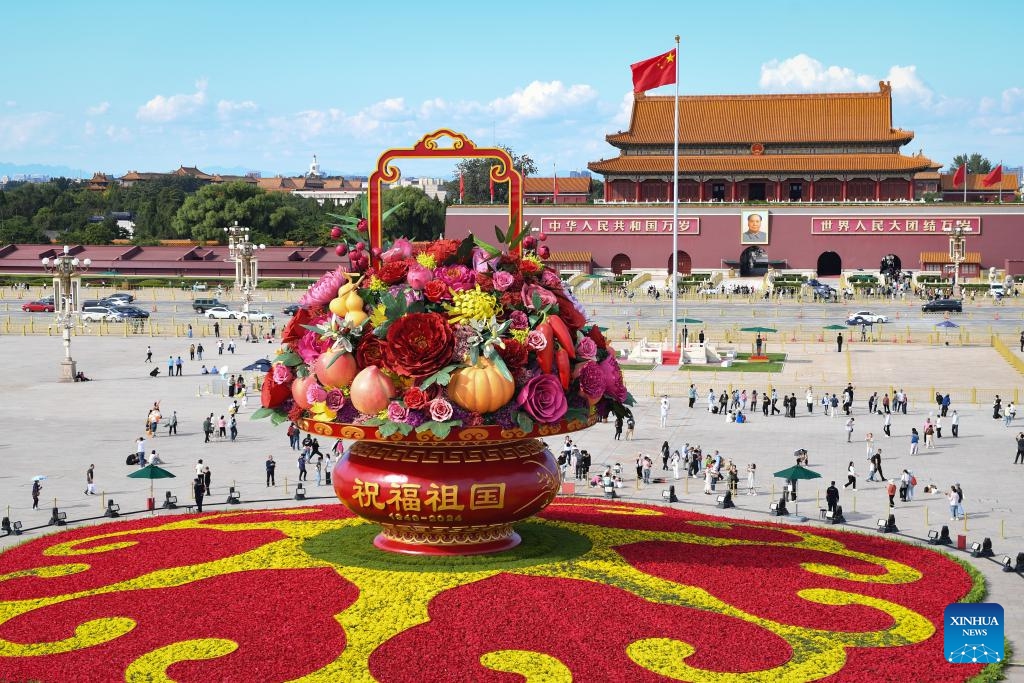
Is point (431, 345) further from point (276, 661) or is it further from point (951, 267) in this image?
point (951, 267)

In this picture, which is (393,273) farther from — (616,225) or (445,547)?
(616,225)

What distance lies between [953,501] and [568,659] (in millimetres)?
15837

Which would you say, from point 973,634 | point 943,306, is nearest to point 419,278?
point 973,634

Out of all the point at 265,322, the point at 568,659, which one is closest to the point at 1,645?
the point at 568,659

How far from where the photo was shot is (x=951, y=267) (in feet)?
329

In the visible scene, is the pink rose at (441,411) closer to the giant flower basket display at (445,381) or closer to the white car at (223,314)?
the giant flower basket display at (445,381)

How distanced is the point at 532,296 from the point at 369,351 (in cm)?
230

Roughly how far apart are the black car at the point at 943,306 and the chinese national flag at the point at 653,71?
30.1m

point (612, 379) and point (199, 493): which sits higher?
point (612, 379)

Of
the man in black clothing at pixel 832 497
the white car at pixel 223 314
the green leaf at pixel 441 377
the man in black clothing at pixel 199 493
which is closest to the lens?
the green leaf at pixel 441 377

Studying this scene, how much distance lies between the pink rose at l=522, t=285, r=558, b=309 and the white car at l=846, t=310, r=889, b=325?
5664 centimetres

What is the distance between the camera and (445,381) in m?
15.7

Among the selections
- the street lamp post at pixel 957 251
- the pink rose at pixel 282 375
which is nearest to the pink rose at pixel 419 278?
the pink rose at pixel 282 375

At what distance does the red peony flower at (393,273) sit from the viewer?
16.6m
